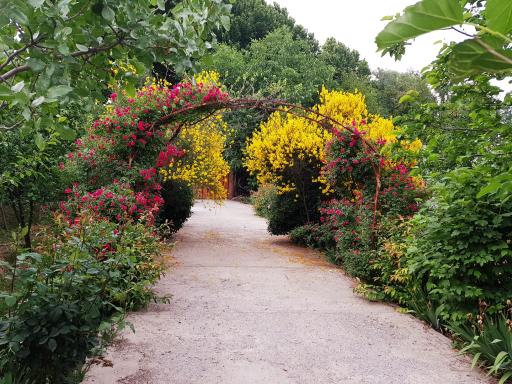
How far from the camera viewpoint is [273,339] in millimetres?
3932

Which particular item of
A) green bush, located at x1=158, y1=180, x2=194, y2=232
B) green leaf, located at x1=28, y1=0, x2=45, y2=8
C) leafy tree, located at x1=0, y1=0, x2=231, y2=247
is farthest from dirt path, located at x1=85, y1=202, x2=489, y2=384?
green bush, located at x1=158, y1=180, x2=194, y2=232

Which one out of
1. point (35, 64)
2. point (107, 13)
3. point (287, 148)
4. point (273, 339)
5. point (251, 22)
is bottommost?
point (273, 339)

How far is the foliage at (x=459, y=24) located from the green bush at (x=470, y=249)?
136 inches

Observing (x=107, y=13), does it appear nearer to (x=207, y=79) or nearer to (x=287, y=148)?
(x=287, y=148)

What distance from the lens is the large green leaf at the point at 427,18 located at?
0.35 metres

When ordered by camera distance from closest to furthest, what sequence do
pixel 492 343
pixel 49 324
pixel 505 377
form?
pixel 49 324, pixel 505 377, pixel 492 343

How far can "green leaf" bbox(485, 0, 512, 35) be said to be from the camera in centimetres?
38

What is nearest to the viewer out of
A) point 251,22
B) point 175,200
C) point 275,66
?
point 175,200

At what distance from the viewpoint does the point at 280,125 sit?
30.8 ft

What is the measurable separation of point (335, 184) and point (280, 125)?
230cm

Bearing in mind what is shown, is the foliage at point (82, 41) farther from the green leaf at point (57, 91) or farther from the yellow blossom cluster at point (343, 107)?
the yellow blossom cluster at point (343, 107)

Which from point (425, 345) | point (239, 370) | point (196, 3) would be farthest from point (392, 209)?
point (196, 3)

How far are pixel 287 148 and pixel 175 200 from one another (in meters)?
2.74

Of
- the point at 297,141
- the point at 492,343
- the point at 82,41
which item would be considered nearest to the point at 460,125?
the point at 492,343
